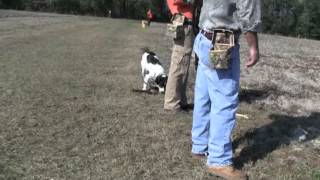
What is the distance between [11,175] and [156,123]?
2.27 metres

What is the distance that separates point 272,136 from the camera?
615 cm

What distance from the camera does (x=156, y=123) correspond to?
21.5 ft

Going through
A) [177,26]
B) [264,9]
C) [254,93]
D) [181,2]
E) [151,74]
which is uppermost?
[181,2]

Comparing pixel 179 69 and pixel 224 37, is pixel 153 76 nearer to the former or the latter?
pixel 179 69

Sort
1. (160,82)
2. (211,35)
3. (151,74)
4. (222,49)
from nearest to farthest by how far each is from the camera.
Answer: (222,49)
(211,35)
(160,82)
(151,74)

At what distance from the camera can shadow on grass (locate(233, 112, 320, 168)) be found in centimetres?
544

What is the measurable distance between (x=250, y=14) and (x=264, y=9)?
5315 cm

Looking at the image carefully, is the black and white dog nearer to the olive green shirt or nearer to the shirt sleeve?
the olive green shirt

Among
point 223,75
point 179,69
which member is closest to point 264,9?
point 179,69

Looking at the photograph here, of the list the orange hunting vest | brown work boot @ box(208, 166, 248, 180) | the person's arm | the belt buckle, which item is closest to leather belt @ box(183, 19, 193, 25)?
the orange hunting vest

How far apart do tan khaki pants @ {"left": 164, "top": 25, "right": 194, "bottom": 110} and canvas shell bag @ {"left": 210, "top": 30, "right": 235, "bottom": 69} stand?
2267 millimetres

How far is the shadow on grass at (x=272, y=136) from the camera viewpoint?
5445 millimetres

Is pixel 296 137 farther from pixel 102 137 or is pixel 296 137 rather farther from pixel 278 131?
pixel 102 137

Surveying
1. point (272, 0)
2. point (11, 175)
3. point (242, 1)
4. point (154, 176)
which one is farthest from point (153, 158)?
point (272, 0)
